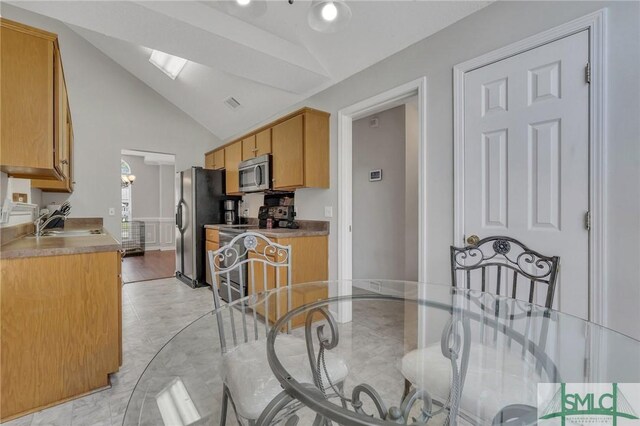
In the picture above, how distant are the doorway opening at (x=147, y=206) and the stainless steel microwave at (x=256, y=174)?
3.96 meters

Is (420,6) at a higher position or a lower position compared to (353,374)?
higher

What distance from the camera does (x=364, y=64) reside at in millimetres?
2557

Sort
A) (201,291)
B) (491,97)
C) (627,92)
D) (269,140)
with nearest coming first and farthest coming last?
(627,92)
(491,97)
(269,140)
(201,291)

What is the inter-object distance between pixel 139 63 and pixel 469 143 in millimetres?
4530

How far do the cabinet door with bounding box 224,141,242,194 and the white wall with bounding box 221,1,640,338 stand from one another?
5.54 feet

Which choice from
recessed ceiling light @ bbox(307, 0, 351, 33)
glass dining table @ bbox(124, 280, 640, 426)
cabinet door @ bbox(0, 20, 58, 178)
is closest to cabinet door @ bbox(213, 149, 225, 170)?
cabinet door @ bbox(0, 20, 58, 178)

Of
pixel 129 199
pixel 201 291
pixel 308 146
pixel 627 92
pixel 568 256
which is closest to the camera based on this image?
pixel 627 92

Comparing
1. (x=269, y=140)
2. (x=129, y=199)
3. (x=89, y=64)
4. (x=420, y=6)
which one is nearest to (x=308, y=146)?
(x=269, y=140)

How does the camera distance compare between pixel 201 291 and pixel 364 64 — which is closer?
pixel 364 64

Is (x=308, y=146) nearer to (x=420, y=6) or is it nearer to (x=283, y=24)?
(x=283, y=24)

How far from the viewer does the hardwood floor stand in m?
4.73

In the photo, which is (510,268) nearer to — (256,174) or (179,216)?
(256,174)

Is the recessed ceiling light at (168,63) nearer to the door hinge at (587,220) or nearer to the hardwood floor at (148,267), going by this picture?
the hardwood floor at (148,267)

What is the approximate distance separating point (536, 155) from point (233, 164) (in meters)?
3.60
